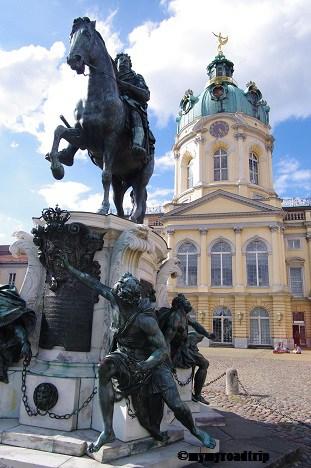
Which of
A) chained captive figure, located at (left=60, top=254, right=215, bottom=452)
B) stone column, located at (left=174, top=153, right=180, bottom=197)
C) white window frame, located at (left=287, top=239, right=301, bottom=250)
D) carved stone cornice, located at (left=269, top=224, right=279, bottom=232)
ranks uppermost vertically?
stone column, located at (left=174, top=153, right=180, bottom=197)

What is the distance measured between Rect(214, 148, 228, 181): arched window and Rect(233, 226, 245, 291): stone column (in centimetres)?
786

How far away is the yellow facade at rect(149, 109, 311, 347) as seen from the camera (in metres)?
31.1

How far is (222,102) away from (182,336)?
39136 mm

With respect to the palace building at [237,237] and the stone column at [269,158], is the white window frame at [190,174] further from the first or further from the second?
the stone column at [269,158]

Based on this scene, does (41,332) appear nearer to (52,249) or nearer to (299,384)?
(52,249)

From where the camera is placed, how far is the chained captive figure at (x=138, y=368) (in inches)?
119

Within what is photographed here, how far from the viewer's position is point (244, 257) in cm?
3256

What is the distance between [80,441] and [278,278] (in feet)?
98.8

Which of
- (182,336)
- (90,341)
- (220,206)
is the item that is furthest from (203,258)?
(90,341)

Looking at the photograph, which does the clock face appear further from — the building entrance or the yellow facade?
the building entrance

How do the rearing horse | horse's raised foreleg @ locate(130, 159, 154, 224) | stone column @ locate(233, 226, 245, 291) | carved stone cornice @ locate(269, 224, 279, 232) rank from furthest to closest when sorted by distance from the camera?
carved stone cornice @ locate(269, 224, 279, 232), stone column @ locate(233, 226, 245, 291), horse's raised foreleg @ locate(130, 159, 154, 224), the rearing horse

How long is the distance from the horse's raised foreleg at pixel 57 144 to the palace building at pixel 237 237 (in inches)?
1028

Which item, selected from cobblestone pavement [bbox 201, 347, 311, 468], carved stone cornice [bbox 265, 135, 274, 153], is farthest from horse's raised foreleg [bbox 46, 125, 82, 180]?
carved stone cornice [bbox 265, 135, 274, 153]

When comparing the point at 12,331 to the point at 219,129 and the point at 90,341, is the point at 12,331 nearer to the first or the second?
the point at 90,341
